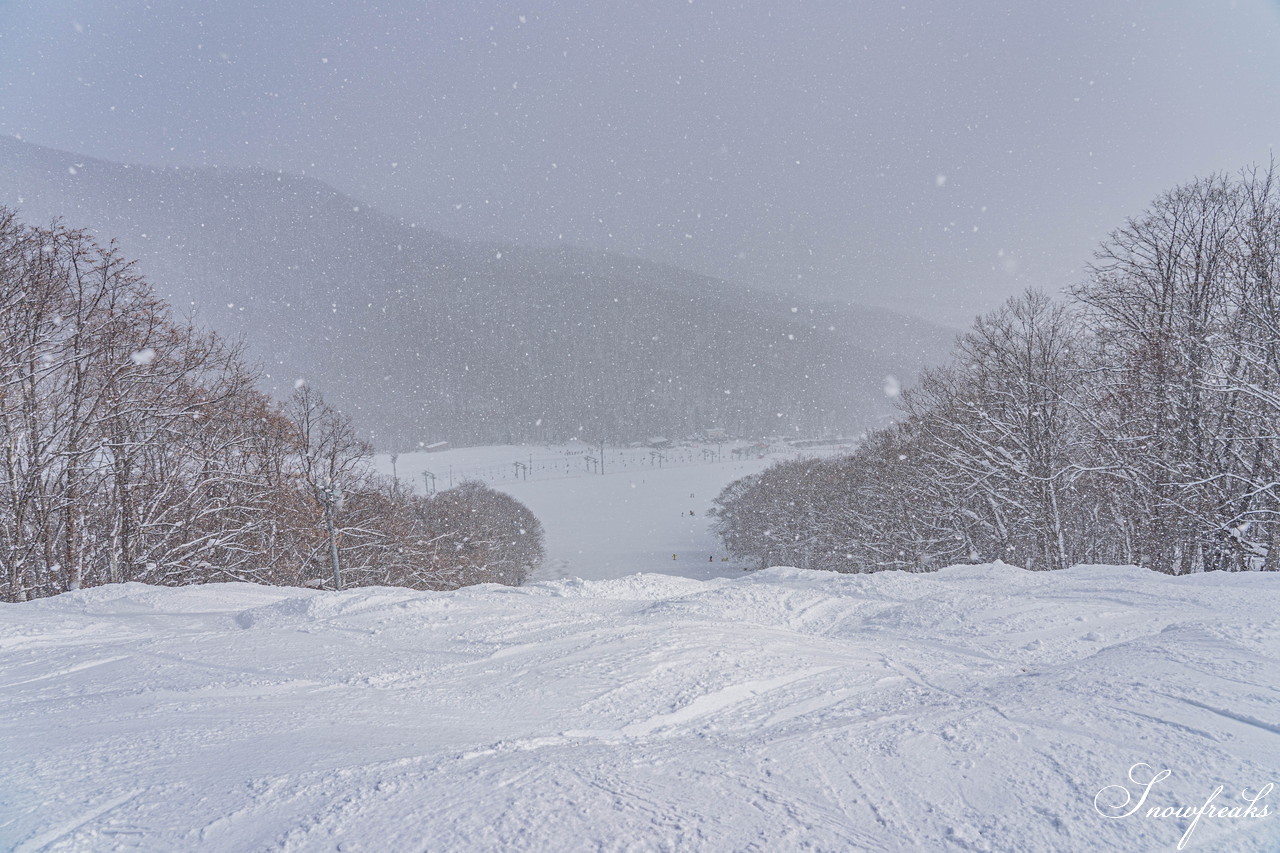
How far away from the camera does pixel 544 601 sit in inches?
271

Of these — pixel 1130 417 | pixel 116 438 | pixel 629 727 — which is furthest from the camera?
pixel 1130 417

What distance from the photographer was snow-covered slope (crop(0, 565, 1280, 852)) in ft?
6.71

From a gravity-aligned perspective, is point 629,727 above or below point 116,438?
below

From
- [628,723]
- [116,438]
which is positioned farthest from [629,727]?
[116,438]

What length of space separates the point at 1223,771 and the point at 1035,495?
55.8ft

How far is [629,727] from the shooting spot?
10.5ft

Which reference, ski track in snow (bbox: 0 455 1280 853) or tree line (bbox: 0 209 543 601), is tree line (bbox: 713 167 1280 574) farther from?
tree line (bbox: 0 209 543 601)

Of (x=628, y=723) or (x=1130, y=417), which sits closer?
(x=628, y=723)

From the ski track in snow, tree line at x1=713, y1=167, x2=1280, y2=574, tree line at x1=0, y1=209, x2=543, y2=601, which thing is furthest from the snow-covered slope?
tree line at x1=713, y1=167, x2=1280, y2=574

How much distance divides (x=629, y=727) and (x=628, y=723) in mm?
51

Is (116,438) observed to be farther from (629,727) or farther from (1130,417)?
(1130,417)

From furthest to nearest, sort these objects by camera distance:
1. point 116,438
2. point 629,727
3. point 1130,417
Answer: point 1130,417, point 116,438, point 629,727

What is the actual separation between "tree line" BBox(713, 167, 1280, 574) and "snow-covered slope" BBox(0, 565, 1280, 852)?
752cm

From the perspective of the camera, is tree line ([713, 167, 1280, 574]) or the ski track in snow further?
tree line ([713, 167, 1280, 574])
